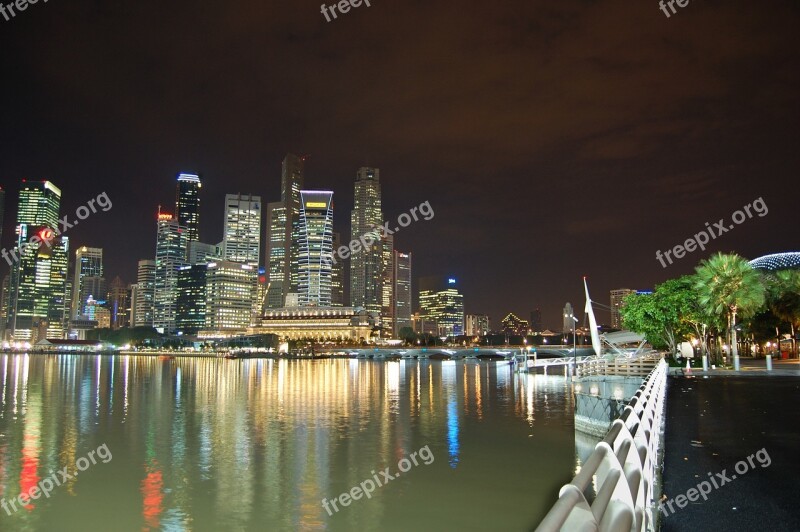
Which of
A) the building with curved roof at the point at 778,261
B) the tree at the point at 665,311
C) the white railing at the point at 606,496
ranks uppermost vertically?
the building with curved roof at the point at 778,261

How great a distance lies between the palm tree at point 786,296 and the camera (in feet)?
211

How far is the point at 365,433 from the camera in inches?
1260

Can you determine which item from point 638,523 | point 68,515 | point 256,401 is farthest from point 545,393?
point 638,523

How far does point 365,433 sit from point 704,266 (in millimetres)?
41390

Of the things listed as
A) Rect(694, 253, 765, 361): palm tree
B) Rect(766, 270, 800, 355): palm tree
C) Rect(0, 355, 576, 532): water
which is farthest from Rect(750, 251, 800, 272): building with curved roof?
Rect(0, 355, 576, 532): water

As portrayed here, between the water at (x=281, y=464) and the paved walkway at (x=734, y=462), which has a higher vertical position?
the paved walkway at (x=734, y=462)

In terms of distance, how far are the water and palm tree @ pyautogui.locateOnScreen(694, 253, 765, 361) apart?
19.5 metres

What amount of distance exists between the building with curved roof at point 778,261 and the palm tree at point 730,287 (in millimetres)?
63086

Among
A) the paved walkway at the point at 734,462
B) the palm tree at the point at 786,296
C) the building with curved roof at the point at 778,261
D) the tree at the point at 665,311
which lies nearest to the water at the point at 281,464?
the paved walkway at the point at 734,462

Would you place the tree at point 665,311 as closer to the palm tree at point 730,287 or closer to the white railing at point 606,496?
the palm tree at point 730,287

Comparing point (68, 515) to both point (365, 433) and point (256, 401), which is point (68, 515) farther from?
point (256, 401)

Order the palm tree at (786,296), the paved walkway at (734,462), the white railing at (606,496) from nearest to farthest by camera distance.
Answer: the white railing at (606,496) < the paved walkway at (734,462) < the palm tree at (786,296)

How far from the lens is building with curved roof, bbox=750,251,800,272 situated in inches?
4275

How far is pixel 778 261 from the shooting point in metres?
112
